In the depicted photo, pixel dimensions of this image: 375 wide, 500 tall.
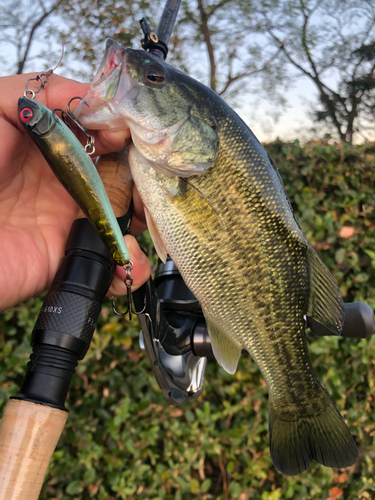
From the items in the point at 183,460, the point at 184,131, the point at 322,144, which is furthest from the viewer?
the point at 322,144

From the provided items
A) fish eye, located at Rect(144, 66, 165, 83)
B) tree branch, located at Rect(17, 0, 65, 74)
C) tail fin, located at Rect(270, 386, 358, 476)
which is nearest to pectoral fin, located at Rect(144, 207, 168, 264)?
fish eye, located at Rect(144, 66, 165, 83)

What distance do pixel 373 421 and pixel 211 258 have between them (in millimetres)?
2557

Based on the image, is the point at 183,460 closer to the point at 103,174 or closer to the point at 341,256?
the point at 341,256

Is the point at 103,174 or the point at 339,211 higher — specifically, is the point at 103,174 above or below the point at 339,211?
below

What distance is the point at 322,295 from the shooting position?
1.04 metres

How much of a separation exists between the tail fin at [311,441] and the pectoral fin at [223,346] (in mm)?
249

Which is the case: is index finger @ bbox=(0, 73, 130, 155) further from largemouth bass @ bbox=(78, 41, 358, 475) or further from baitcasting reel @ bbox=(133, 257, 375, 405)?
baitcasting reel @ bbox=(133, 257, 375, 405)

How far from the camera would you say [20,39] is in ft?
14.7

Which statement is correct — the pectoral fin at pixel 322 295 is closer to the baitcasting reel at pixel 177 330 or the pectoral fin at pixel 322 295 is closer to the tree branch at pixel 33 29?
the baitcasting reel at pixel 177 330

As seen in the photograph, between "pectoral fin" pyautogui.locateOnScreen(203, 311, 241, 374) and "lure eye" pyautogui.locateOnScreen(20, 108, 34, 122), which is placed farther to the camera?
"pectoral fin" pyautogui.locateOnScreen(203, 311, 241, 374)

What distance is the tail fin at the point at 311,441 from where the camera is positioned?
1.00 metres

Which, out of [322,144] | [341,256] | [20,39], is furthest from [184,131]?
[20,39]

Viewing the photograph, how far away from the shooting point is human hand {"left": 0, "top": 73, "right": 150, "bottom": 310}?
3.22 feet

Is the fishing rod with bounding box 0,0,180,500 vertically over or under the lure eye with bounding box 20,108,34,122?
under
